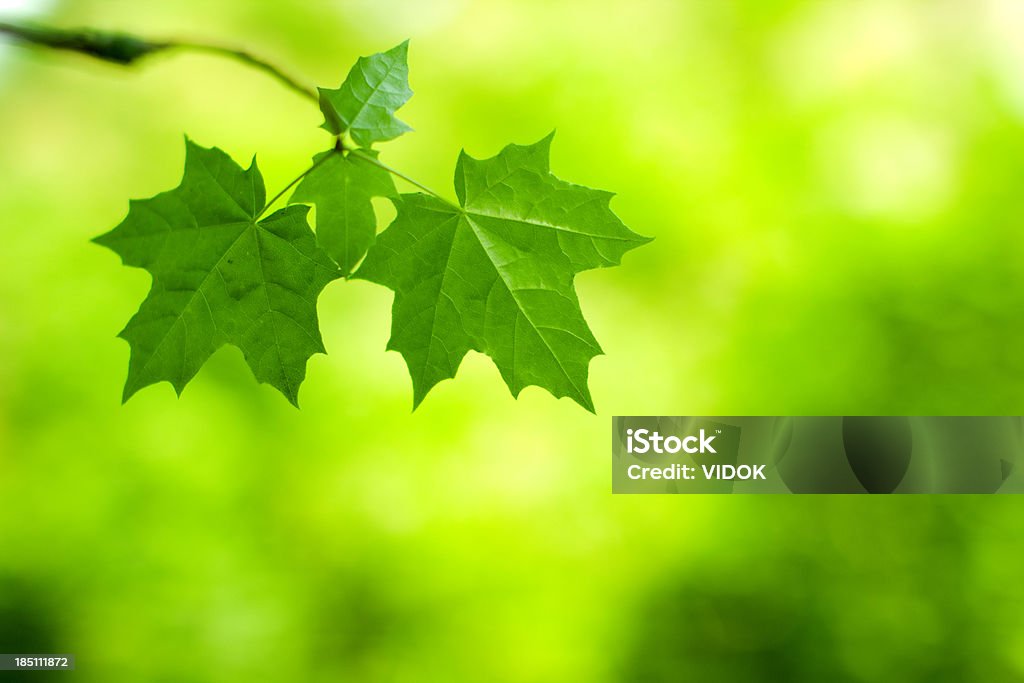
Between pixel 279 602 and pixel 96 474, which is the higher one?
pixel 96 474

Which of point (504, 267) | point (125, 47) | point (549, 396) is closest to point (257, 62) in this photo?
point (125, 47)

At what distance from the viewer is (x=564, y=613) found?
338 cm

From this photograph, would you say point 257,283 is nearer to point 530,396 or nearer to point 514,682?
point 530,396

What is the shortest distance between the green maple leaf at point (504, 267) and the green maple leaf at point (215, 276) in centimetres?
8

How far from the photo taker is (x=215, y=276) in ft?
1.84

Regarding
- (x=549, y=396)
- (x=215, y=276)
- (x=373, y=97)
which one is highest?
(x=549, y=396)

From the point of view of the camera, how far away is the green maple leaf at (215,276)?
21.2 inches

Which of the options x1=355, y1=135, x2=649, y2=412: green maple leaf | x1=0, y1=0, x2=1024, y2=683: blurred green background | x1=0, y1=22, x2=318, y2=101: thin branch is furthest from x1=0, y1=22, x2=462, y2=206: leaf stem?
x1=0, y1=0, x2=1024, y2=683: blurred green background

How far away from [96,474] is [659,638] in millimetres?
2552

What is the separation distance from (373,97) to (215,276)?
17 cm

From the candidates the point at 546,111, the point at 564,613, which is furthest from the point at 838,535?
the point at 546,111

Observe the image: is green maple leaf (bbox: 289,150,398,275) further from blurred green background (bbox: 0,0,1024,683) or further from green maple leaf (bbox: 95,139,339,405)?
blurred green background (bbox: 0,0,1024,683)

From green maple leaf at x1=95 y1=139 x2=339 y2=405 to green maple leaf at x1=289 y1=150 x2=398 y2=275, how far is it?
0.9 inches

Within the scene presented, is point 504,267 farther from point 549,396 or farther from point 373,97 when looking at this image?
point 549,396
